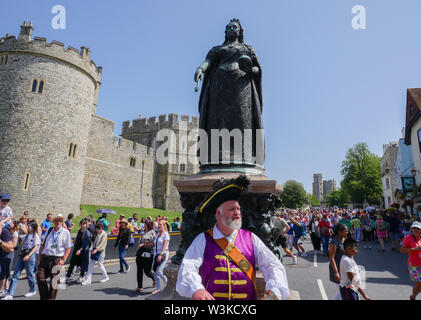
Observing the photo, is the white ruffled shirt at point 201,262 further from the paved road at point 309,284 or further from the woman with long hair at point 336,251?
the paved road at point 309,284

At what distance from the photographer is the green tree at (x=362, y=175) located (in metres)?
48.1

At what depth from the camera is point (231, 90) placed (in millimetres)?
5293

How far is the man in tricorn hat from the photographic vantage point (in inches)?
81.0

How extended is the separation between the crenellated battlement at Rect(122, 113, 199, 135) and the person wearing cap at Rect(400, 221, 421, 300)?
38.8 m

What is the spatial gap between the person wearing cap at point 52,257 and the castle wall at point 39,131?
18.5 meters

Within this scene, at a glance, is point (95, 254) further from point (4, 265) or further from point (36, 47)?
point (36, 47)

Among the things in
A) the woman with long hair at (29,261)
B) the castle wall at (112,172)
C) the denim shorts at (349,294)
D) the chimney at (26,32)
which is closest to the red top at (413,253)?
the denim shorts at (349,294)

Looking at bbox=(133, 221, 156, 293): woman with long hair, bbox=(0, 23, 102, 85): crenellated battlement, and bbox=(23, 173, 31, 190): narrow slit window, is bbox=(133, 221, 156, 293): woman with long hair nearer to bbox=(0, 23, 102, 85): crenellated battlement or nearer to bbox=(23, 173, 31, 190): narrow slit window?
bbox=(23, 173, 31, 190): narrow slit window

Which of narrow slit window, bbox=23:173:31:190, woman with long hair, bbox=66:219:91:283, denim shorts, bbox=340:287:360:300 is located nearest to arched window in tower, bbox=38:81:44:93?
narrow slit window, bbox=23:173:31:190

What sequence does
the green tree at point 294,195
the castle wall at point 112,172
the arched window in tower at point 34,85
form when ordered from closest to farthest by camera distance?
the arched window in tower at point 34,85 < the castle wall at point 112,172 < the green tree at point 294,195

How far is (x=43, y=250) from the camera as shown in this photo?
5.46 m

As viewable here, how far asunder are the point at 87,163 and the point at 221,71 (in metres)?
28.3

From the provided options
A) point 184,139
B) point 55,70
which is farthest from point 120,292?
point 184,139

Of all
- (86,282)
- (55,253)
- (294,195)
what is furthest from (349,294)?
(294,195)
